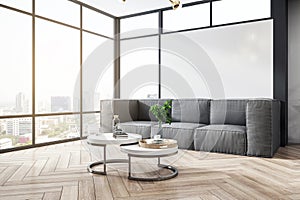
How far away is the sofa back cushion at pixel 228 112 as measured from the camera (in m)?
4.03

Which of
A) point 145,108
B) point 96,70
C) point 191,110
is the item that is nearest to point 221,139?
point 191,110

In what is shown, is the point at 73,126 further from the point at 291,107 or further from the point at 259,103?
the point at 291,107

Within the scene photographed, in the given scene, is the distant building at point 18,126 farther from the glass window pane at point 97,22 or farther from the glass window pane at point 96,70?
the glass window pane at point 97,22

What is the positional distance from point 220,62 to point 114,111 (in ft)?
6.76

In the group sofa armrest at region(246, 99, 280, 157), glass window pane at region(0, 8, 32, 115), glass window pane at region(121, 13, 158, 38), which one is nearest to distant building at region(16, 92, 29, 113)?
glass window pane at region(0, 8, 32, 115)

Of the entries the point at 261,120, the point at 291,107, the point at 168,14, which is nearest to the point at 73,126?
the point at 168,14

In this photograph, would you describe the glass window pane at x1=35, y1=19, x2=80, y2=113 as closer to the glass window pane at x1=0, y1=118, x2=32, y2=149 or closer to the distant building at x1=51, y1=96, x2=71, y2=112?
the distant building at x1=51, y1=96, x2=71, y2=112

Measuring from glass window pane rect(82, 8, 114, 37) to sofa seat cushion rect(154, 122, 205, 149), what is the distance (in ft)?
8.39

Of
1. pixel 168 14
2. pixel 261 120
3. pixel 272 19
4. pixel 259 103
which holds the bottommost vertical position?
pixel 261 120

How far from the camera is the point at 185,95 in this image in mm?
5133

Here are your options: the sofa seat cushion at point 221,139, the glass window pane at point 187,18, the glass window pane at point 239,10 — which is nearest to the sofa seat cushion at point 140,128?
the sofa seat cushion at point 221,139

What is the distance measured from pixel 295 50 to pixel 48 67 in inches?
164

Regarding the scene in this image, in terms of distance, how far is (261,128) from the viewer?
11.5 ft

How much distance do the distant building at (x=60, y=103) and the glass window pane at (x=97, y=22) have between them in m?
1.45
